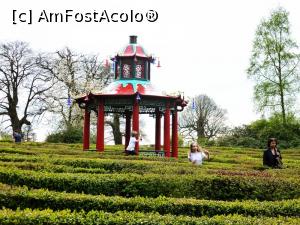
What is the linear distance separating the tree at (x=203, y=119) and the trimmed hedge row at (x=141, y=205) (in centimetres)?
5269

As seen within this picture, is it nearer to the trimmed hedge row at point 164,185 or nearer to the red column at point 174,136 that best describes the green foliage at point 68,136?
the red column at point 174,136

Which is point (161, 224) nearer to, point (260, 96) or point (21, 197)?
point (21, 197)

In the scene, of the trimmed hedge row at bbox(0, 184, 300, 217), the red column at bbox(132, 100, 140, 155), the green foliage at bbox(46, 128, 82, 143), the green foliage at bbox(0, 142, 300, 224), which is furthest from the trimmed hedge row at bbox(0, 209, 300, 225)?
the green foliage at bbox(46, 128, 82, 143)

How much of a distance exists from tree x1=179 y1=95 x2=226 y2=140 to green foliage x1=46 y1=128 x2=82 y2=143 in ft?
69.1

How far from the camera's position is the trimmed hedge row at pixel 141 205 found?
9594mm

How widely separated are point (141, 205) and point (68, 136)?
115ft

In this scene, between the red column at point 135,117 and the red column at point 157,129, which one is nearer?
the red column at point 135,117

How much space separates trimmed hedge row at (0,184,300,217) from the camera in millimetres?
9594

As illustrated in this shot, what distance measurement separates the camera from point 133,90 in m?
27.6

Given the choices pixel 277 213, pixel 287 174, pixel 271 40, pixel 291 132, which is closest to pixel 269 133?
pixel 291 132

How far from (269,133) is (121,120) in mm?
16437

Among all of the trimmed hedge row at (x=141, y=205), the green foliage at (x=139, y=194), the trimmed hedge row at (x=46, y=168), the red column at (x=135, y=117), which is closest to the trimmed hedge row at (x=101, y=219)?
the green foliage at (x=139, y=194)

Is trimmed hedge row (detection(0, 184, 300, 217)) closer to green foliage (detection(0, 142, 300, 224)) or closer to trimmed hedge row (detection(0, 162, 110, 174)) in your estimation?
green foliage (detection(0, 142, 300, 224))

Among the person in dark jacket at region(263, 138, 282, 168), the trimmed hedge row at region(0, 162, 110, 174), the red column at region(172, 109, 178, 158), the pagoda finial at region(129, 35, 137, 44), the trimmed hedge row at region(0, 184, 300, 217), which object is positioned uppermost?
the pagoda finial at region(129, 35, 137, 44)
